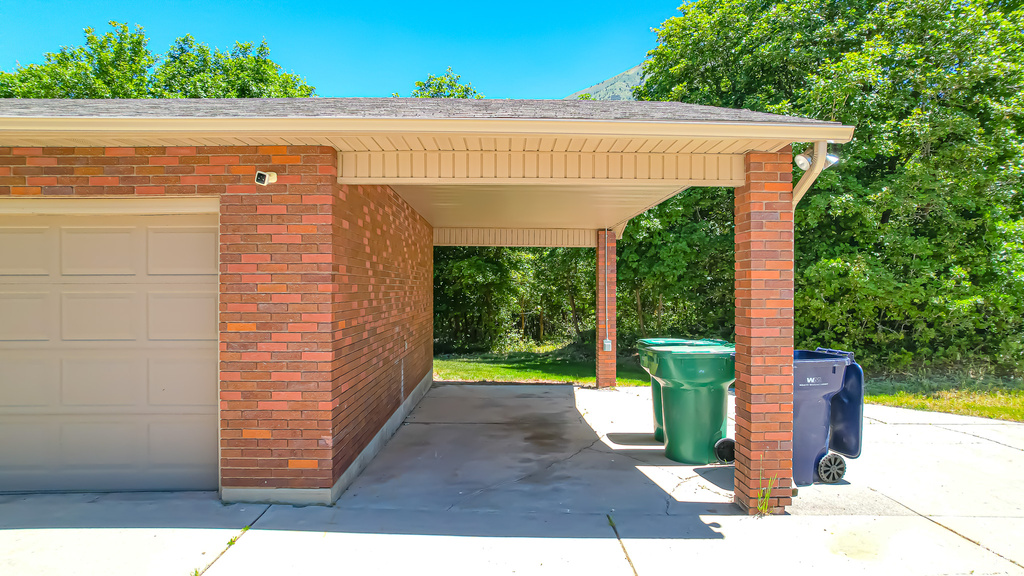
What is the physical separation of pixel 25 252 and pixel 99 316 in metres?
0.80

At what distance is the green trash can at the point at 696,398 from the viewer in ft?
17.4

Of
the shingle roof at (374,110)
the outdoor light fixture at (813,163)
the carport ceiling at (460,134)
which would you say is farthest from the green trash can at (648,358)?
the shingle roof at (374,110)

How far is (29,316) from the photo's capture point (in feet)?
14.4

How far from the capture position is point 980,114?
10.9 metres

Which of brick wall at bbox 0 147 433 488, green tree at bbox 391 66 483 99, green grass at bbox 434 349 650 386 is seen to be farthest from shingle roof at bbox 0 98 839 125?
green tree at bbox 391 66 483 99

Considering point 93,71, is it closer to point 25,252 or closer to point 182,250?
point 25,252

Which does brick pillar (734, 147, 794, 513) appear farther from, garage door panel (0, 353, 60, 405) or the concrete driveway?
garage door panel (0, 353, 60, 405)

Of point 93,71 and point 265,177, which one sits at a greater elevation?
point 93,71

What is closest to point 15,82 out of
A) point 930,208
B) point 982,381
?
point 930,208

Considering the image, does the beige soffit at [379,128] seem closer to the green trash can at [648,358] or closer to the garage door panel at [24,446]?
the garage door panel at [24,446]

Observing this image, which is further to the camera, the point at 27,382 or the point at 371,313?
the point at 371,313

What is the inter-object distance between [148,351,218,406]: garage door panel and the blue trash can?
5.00 metres

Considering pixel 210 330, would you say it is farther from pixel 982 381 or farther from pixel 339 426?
pixel 982 381

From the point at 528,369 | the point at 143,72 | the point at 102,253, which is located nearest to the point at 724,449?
the point at 102,253
